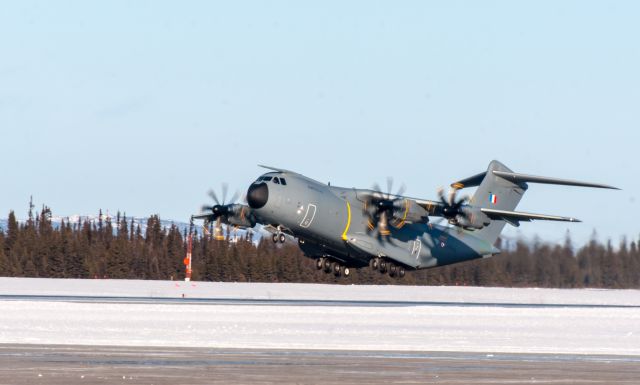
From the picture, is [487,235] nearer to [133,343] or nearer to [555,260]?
[555,260]

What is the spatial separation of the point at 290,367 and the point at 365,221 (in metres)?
33.0

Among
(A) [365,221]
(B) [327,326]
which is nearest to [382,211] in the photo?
(A) [365,221]

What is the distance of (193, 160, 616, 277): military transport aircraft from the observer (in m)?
52.8

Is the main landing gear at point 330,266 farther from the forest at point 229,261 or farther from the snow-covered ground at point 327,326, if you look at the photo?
the forest at point 229,261

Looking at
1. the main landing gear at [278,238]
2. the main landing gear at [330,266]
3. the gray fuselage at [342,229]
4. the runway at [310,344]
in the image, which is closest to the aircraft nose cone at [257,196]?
the gray fuselage at [342,229]

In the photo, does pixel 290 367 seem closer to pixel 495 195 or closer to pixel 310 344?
pixel 310 344

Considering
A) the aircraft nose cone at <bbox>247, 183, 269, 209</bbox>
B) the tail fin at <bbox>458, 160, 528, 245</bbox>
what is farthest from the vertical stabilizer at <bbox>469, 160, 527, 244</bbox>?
the aircraft nose cone at <bbox>247, 183, 269, 209</bbox>

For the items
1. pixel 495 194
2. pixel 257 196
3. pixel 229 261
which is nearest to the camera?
pixel 257 196

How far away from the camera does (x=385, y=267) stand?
193 ft

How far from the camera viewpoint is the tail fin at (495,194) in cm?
6531

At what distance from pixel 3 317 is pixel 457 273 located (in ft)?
166

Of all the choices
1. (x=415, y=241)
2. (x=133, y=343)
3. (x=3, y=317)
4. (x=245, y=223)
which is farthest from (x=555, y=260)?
(x=133, y=343)

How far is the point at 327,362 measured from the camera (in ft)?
82.3

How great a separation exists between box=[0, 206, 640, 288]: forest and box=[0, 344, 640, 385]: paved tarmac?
4245 cm
